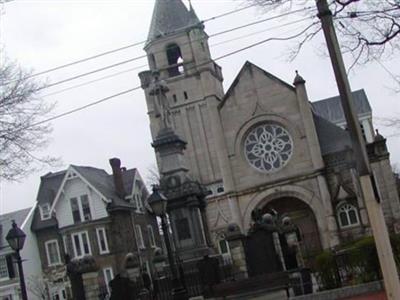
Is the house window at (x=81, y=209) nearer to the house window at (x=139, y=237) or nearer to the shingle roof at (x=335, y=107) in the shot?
the house window at (x=139, y=237)

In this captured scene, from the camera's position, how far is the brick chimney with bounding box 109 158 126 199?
54.3 meters

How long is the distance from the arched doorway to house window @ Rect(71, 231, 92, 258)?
13.1 meters

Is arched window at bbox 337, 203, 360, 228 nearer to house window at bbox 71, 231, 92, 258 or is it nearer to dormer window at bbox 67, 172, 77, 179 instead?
house window at bbox 71, 231, 92, 258

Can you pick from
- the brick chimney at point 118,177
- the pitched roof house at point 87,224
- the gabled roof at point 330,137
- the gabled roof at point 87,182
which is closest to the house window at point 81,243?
the pitched roof house at point 87,224

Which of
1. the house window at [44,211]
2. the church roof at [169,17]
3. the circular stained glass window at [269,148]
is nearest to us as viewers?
the circular stained glass window at [269,148]

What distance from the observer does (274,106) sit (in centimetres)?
5269

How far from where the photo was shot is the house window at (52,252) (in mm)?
53312

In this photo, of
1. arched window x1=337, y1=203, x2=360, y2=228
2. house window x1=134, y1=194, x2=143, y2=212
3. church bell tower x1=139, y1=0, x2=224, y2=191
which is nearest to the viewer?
arched window x1=337, y1=203, x2=360, y2=228

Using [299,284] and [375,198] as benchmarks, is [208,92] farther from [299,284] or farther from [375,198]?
[375,198]

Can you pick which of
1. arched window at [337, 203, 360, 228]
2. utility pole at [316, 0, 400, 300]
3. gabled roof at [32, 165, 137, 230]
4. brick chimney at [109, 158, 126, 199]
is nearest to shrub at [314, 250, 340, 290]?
utility pole at [316, 0, 400, 300]

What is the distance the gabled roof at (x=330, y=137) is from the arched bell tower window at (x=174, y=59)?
1383 centimetres

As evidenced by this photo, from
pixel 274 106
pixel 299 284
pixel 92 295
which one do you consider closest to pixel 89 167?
pixel 274 106

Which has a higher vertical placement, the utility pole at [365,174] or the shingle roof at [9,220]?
the shingle roof at [9,220]

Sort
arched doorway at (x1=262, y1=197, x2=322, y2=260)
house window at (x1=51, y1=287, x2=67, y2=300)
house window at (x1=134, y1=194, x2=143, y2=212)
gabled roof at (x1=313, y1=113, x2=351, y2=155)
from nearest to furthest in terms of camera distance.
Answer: arched doorway at (x1=262, y1=197, x2=322, y2=260)
gabled roof at (x1=313, y1=113, x2=351, y2=155)
house window at (x1=51, y1=287, x2=67, y2=300)
house window at (x1=134, y1=194, x2=143, y2=212)
